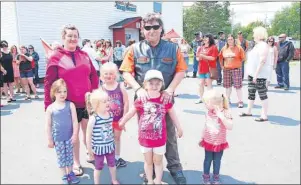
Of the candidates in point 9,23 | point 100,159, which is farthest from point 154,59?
point 9,23

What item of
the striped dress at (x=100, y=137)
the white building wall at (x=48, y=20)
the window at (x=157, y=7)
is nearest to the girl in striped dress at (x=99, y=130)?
the striped dress at (x=100, y=137)

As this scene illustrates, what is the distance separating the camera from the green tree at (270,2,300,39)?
43.1 m

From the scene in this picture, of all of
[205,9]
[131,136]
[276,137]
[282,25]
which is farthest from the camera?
[205,9]

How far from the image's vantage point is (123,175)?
3.61 m

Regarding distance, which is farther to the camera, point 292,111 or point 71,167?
point 292,111

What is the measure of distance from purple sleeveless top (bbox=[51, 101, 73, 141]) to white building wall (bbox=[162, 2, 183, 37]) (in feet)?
66.4

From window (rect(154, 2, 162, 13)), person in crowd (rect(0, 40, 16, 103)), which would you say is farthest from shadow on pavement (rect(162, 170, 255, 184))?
window (rect(154, 2, 162, 13))

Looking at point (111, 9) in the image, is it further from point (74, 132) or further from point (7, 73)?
point (74, 132)

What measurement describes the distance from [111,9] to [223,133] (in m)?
15.3

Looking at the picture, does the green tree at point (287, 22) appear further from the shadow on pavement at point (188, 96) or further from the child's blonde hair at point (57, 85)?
the child's blonde hair at point (57, 85)

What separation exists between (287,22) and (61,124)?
5365 centimetres

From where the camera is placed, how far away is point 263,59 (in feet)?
17.8

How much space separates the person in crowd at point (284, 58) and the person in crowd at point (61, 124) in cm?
814

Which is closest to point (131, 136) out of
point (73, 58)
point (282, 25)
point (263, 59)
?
point (73, 58)
